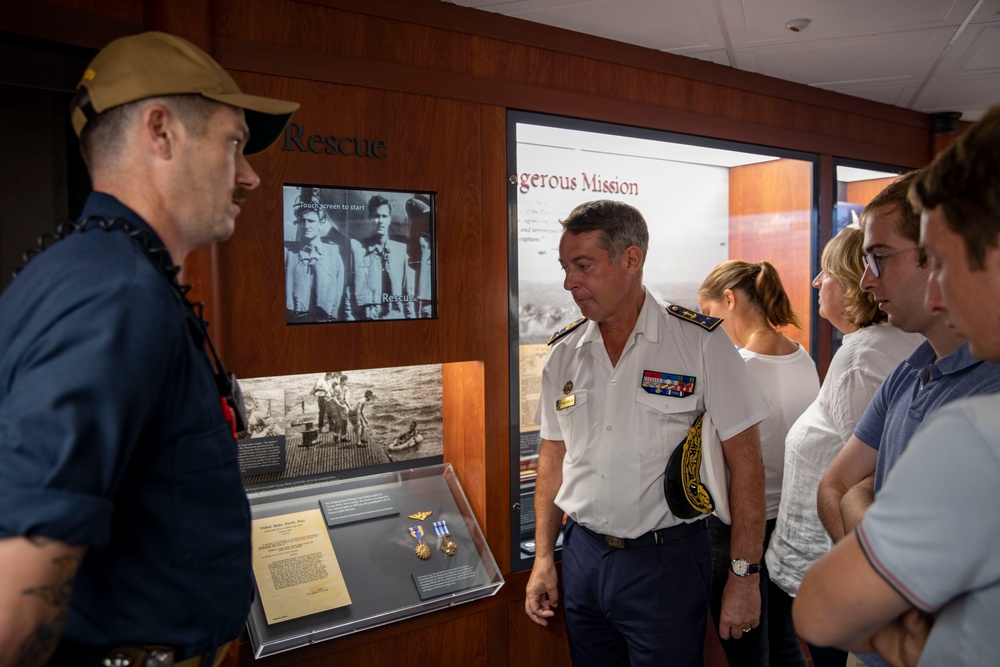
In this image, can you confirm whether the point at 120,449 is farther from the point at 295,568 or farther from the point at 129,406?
the point at 295,568

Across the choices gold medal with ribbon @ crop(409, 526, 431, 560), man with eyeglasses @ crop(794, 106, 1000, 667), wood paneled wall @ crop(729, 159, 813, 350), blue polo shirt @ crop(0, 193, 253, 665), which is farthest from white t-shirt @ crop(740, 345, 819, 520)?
blue polo shirt @ crop(0, 193, 253, 665)

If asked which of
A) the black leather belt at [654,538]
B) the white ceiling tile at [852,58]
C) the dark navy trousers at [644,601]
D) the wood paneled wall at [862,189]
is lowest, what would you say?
the dark navy trousers at [644,601]

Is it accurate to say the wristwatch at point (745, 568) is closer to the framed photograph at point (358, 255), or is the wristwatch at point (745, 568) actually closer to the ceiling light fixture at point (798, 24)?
the framed photograph at point (358, 255)

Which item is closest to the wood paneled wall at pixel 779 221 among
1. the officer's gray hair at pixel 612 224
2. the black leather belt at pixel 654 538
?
the officer's gray hair at pixel 612 224

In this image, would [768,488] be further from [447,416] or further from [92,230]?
[92,230]

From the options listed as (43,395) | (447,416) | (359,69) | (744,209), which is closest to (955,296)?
(43,395)

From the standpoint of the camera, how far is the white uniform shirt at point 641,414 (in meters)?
2.19

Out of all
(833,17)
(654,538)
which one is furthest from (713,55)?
(654,538)

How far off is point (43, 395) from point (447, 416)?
7.02 ft

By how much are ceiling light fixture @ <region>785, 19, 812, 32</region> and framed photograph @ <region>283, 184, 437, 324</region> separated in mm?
1723

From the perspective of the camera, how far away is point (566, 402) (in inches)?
95.3

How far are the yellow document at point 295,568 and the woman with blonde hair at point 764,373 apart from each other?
150cm

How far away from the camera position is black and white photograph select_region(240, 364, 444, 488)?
258 centimetres

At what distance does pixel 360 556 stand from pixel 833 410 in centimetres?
179
